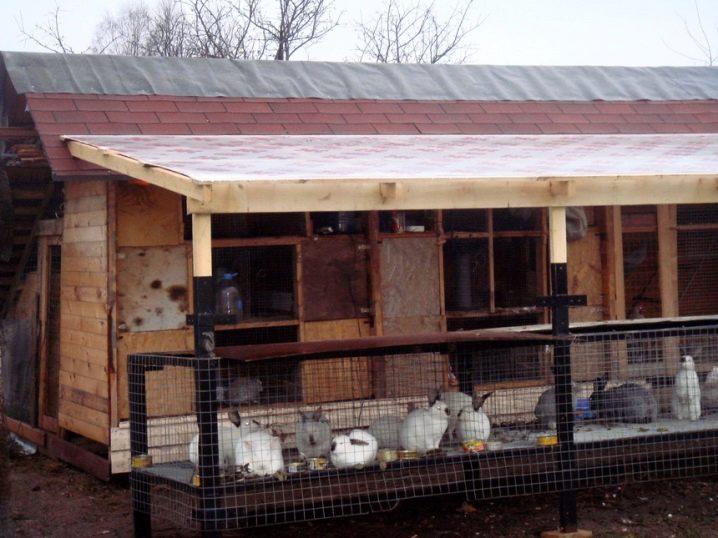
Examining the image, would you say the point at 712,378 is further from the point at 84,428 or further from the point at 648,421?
the point at 84,428

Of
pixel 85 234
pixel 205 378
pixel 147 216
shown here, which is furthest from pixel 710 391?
pixel 85 234

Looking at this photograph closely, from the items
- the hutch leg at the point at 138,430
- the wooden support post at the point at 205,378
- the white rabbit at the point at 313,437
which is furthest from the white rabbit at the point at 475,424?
the hutch leg at the point at 138,430

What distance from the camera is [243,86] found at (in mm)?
9750

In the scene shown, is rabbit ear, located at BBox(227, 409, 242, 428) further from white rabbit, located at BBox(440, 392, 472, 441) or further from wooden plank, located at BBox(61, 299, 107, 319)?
wooden plank, located at BBox(61, 299, 107, 319)

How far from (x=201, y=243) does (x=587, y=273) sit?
509cm

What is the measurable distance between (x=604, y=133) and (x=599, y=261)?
134 centimetres

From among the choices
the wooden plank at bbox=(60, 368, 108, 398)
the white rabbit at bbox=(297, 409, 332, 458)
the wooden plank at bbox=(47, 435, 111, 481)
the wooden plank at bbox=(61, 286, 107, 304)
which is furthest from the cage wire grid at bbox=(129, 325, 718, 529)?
the wooden plank at bbox=(61, 286, 107, 304)

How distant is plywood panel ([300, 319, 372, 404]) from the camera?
27.2 feet

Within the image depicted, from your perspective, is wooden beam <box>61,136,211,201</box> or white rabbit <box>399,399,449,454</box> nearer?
wooden beam <box>61,136,211,201</box>

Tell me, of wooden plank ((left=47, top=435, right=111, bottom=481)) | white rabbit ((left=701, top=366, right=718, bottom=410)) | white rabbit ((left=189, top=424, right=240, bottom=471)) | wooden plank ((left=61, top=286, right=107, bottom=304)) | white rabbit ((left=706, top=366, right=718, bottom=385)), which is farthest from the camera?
wooden plank ((left=47, top=435, right=111, bottom=481))

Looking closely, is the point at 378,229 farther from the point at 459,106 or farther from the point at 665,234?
the point at 665,234

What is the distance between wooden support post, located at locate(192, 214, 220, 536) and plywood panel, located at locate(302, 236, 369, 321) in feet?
10.0

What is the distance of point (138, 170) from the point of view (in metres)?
6.25

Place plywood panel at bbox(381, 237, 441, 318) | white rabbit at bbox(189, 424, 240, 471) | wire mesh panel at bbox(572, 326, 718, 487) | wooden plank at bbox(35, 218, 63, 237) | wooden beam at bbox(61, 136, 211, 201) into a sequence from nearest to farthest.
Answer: wooden beam at bbox(61, 136, 211, 201) → white rabbit at bbox(189, 424, 240, 471) → wire mesh panel at bbox(572, 326, 718, 487) → plywood panel at bbox(381, 237, 441, 318) → wooden plank at bbox(35, 218, 63, 237)
